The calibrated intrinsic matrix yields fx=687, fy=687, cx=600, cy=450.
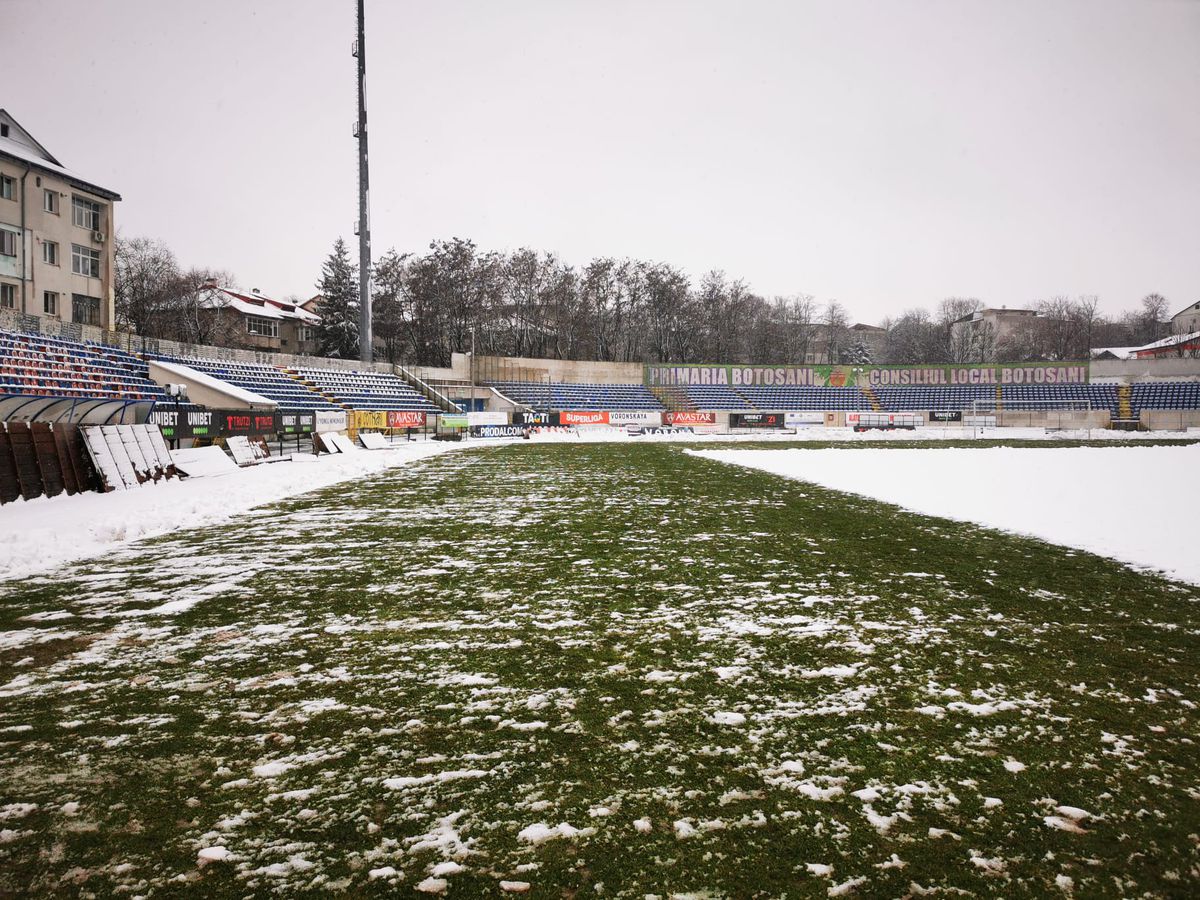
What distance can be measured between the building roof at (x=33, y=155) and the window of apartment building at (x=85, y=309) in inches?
271

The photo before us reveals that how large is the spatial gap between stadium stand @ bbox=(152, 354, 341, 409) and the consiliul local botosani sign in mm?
34557

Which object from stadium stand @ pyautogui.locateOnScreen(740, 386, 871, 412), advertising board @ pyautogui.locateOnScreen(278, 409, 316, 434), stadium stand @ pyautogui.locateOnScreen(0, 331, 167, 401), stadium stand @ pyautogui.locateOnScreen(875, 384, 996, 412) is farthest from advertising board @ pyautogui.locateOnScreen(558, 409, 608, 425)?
stadium stand @ pyautogui.locateOnScreen(875, 384, 996, 412)

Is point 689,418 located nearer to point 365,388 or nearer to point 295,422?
point 365,388

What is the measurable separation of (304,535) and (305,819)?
282 inches

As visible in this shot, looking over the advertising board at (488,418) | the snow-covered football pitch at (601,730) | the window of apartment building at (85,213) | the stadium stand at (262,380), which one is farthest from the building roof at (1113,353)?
the window of apartment building at (85,213)

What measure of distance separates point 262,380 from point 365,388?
8.38 metres

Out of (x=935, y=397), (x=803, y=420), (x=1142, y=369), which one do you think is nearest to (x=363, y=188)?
(x=803, y=420)

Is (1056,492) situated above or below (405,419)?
below

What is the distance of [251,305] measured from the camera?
7744 cm

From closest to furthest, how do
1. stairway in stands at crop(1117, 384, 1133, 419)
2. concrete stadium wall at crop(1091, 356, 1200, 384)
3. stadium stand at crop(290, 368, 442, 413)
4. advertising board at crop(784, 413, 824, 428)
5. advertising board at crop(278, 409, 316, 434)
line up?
advertising board at crop(278, 409, 316, 434) < stadium stand at crop(290, 368, 442, 413) < advertising board at crop(784, 413, 824, 428) < stairway in stands at crop(1117, 384, 1133, 419) < concrete stadium wall at crop(1091, 356, 1200, 384)

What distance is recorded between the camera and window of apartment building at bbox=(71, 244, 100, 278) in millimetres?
43031

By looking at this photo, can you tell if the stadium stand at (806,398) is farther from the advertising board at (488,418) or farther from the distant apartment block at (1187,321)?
the distant apartment block at (1187,321)

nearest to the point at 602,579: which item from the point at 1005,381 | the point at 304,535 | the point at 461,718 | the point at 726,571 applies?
the point at 726,571

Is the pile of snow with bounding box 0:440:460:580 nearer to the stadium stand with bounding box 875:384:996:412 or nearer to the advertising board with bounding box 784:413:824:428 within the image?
the advertising board with bounding box 784:413:824:428
